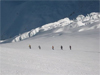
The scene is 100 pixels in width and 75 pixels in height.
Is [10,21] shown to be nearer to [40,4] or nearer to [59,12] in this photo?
[40,4]

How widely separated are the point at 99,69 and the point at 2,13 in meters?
145

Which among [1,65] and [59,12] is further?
[59,12]

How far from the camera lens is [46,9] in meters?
122

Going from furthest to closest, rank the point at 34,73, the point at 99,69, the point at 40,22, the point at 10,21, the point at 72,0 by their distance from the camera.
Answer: the point at 10,21 < the point at 72,0 < the point at 40,22 < the point at 99,69 < the point at 34,73

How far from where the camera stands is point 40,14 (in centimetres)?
12219

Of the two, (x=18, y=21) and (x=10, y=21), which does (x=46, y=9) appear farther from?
(x=10, y=21)

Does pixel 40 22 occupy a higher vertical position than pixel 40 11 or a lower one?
lower

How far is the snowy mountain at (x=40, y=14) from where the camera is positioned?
4460 inches

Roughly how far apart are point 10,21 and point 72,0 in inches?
1893

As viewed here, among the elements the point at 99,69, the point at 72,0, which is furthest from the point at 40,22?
the point at 99,69

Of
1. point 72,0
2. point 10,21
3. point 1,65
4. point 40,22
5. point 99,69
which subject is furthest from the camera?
point 10,21

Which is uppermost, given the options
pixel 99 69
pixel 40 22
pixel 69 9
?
pixel 69 9

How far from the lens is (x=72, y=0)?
125250mm

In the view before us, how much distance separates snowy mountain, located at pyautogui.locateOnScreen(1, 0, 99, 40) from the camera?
113 metres
